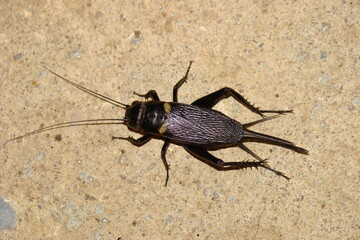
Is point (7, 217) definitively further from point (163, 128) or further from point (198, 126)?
point (198, 126)

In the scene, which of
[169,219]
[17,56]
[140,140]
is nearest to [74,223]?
[169,219]

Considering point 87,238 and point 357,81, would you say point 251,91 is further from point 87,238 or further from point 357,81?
point 87,238

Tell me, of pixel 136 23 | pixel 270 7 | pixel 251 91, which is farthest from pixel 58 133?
pixel 270 7

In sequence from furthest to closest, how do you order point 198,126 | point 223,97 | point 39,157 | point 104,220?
point 39,157 → point 104,220 → point 223,97 → point 198,126

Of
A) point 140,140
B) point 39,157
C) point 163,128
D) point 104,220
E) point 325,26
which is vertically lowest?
point 104,220

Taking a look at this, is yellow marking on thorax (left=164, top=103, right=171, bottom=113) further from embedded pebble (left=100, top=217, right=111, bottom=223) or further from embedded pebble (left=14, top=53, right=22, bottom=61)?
embedded pebble (left=14, top=53, right=22, bottom=61)

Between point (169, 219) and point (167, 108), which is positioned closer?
point (167, 108)
